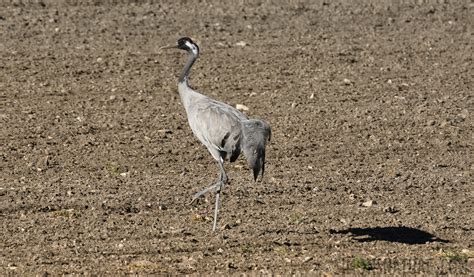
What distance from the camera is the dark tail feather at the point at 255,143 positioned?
10922 mm

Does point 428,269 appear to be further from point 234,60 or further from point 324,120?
point 234,60

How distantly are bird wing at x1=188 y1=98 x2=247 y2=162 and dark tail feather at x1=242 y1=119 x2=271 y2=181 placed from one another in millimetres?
95

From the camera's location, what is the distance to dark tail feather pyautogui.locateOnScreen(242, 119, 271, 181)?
10.9 m

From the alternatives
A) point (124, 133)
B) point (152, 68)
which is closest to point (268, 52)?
point (152, 68)

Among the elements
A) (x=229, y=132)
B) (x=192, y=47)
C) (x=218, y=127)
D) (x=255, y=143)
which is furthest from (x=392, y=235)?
(x=192, y=47)

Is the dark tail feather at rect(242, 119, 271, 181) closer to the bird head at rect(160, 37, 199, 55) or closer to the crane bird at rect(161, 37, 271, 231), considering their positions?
the crane bird at rect(161, 37, 271, 231)

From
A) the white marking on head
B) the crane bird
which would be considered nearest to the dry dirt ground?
the crane bird

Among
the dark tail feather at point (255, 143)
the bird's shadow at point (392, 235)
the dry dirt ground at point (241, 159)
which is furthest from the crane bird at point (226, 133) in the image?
the bird's shadow at point (392, 235)

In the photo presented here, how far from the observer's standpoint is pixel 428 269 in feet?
32.7

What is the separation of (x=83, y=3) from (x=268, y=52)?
3.56 metres

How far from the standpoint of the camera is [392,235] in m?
11.0

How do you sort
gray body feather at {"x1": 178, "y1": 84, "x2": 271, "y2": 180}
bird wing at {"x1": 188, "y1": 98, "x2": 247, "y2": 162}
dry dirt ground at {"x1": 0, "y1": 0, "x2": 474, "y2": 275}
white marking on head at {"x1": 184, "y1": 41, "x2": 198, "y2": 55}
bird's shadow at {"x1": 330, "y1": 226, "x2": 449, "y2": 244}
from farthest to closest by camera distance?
1. white marking on head at {"x1": 184, "y1": 41, "x2": 198, "y2": 55}
2. bird wing at {"x1": 188, "y1": 98, "x2": 247, "y2": 162}
3. gray body feather at {"x1": 178, "y1": 84, "x2": 271, "y2": 180}
4. bird's shadow at {"x1": 330, "y1": 226, "x2": 449, "y2": 244}
5. dry dirt ground at {"x1": 0, "y1": 0, "x2": 474, "y2": 275}

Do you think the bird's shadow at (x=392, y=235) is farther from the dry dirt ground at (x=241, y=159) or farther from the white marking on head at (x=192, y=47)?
the white marking on head at (x=192, y=47)

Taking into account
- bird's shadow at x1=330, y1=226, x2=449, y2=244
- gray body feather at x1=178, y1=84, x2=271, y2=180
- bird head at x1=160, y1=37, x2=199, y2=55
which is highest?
bird head at x1=160, y1=37, x2=199, y2=55
